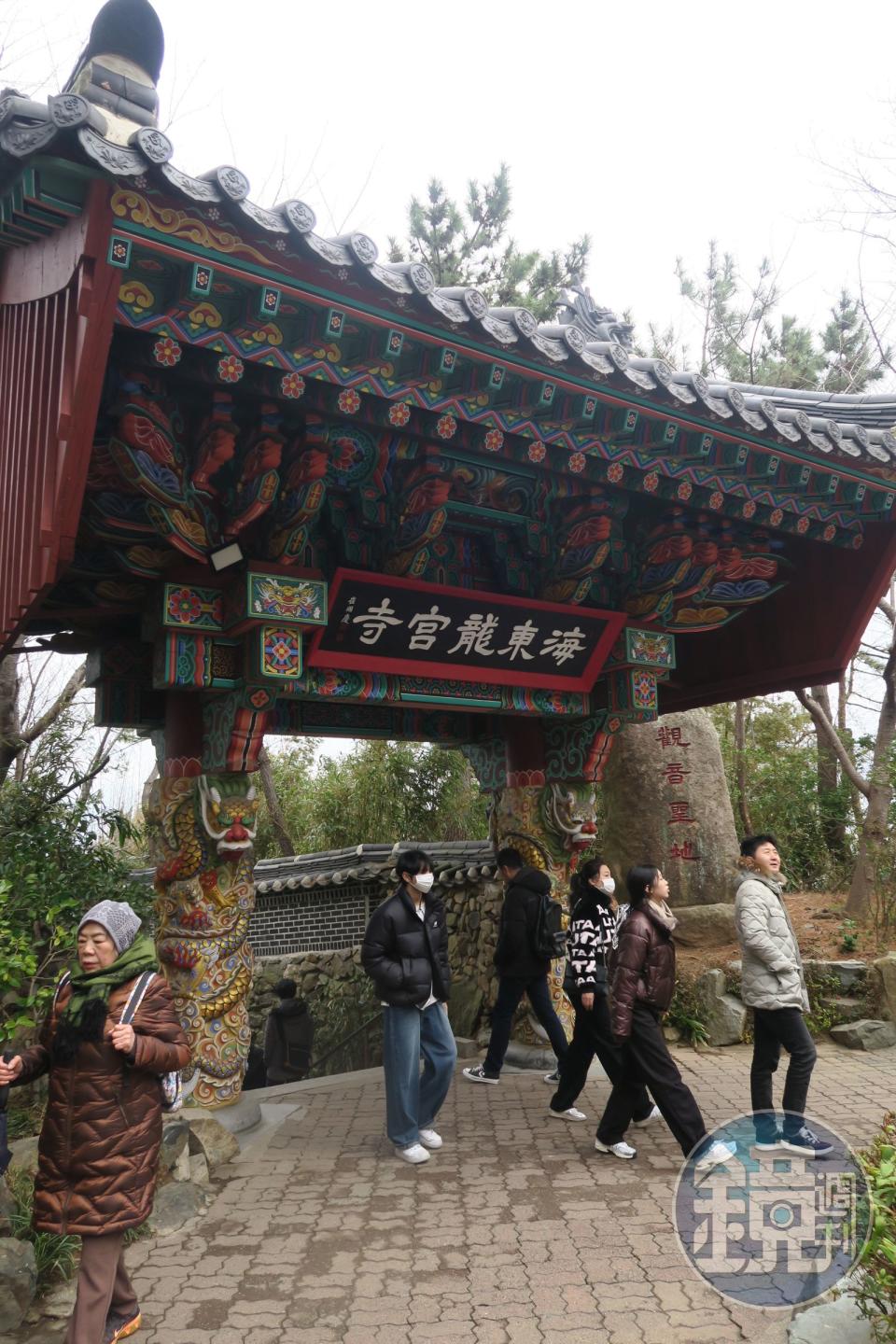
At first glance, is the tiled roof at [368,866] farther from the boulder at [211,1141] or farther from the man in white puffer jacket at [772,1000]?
the man in white puffer jacket at [772,1000]

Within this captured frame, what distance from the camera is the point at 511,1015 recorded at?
251 inches

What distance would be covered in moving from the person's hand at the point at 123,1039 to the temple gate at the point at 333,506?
159 cm

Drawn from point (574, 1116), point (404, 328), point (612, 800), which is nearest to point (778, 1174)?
point (574, 1116)

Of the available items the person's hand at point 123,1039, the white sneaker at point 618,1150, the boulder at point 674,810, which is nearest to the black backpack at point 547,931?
the white sneaker at point 618,1150

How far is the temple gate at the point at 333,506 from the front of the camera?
3346mm

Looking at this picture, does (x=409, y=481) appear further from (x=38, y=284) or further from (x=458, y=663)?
(x=38, y=284)

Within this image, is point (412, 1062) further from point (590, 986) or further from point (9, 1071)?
point (9, 1071)

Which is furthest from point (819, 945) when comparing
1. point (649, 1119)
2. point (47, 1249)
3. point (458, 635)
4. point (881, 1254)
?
point (47, 1249)

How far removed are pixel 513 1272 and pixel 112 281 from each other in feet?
12.9

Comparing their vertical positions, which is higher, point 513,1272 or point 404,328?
point 404,328

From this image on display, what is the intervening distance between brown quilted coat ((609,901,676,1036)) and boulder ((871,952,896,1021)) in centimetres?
447

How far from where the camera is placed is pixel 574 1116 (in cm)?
556

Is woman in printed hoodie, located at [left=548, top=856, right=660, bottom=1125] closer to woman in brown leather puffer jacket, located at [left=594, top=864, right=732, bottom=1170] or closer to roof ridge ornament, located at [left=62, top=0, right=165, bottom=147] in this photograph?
woman in brown leather puffer jacket, located at [left=594, top=864, right=732, bottom=1170]

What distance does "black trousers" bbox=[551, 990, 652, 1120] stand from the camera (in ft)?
16.1
